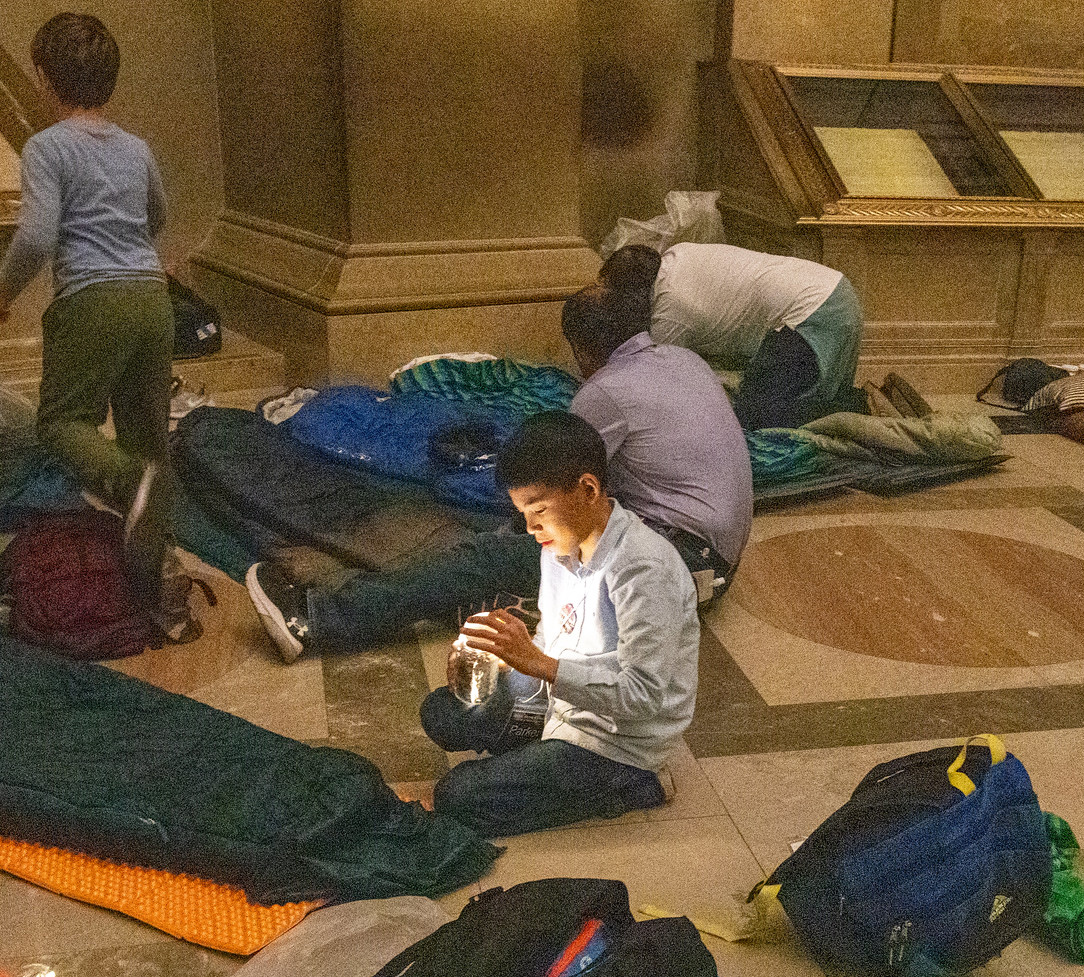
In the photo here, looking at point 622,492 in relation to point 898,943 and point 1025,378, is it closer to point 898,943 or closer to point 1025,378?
point 898,943

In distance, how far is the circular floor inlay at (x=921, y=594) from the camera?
3.75 metres

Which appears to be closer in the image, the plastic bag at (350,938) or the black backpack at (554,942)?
the black backpack at (554,942)

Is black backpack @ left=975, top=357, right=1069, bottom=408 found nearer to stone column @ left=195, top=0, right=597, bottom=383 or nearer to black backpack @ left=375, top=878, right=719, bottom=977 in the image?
stone column @ left=195, top=0, right=597, bottom=383

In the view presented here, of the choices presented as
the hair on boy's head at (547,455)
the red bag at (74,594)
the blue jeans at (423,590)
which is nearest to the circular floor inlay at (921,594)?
the blue jeans at (423,590)

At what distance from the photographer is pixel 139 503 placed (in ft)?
11.5

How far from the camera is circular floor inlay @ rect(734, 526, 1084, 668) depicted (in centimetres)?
375

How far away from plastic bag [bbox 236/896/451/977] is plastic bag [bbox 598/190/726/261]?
4.68m

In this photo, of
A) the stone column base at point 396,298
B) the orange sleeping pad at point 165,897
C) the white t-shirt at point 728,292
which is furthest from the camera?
the stone column base at point 396,298

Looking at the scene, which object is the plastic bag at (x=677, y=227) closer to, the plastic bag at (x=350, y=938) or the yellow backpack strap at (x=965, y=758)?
the yellow backpack strap at (x=965, y=758)

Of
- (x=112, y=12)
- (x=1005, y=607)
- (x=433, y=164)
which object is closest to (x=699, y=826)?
(x=1005, y=607)

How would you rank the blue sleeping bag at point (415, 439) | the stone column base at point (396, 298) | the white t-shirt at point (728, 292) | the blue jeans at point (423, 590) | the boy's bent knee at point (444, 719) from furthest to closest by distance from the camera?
the stone column base at point (396, 298), the white t-shirt at point (728, 292), the blue sleeping bag at point (415, 439), the blue jeans at point (423, 590), the boy's bent knee at point (444, 719)

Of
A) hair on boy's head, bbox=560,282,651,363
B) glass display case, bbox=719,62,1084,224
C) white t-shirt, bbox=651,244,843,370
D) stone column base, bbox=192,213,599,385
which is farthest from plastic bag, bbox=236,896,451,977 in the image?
glass display case, bbox=719,62,1084,224

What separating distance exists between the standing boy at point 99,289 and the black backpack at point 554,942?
6.25 ft

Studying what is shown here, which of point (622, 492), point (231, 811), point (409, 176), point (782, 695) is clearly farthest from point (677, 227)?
point (231, 811)
